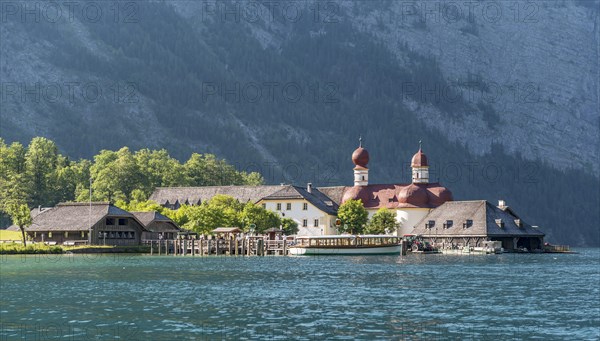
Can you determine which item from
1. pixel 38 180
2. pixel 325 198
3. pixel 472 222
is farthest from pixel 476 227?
pixel 38 180

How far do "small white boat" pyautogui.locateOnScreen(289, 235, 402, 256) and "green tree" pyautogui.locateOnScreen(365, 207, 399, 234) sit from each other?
2946cm

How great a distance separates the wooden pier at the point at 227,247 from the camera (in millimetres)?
139375

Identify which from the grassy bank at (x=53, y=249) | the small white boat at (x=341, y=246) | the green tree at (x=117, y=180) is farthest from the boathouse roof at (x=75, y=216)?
the green tree at (x=117, y=180)

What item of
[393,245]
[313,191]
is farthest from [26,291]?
[313,191]

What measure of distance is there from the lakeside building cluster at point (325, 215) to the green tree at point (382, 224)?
5899 millimetres

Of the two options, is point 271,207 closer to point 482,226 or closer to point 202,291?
point 482,226

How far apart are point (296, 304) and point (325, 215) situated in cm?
11907

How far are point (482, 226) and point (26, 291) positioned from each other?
103 m

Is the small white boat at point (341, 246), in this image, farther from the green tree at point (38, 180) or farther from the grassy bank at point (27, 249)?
the green tree at point (38, 180)

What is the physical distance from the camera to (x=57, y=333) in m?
46.3

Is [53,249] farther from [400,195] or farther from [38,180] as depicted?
[400,195]

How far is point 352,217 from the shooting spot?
175m

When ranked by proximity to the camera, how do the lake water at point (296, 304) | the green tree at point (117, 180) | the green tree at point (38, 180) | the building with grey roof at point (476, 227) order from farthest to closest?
1. the green tree at point (38, 180)
2. the green tree at point (117, 180)
3. the building with grey roof at point (476, 227)
4. the lake water at point (296, 304)

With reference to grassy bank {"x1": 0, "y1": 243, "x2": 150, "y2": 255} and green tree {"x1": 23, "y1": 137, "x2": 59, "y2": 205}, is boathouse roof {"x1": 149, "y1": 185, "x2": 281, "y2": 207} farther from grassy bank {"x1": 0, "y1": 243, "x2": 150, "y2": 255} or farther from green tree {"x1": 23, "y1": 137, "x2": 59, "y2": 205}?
grassy bank {"x1": 0, "y1": 243, "x2": 150, "y2": 255}
